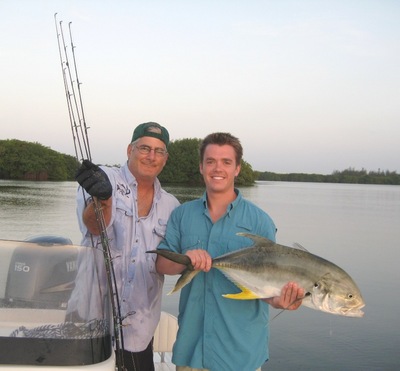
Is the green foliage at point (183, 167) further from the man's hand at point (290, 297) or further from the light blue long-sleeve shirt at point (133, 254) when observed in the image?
the man's hand at point (290, 297)

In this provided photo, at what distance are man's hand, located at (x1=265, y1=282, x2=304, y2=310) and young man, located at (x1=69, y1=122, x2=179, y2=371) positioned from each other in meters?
1.04

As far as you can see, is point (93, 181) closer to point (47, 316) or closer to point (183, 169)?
point (47, 316)

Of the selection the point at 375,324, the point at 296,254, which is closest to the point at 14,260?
the point at 296,254

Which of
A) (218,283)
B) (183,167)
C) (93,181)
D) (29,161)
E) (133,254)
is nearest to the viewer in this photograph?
(93,181)

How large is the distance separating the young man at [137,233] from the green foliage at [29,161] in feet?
298

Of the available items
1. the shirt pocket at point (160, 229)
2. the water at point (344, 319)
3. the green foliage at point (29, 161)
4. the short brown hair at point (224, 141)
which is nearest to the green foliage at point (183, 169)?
the green foliage at point (29, 161)

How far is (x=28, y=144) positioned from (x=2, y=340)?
102413 mm

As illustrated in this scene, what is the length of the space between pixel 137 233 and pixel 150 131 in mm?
780

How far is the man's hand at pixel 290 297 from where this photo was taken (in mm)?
3049

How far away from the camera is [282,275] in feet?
10.3

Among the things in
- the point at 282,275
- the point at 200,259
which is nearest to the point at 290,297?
the point at 282,275

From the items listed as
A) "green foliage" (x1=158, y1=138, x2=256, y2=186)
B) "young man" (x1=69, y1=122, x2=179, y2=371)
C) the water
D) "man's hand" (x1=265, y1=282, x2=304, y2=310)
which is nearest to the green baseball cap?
"young man" (x1=69, y1=122, x2=179, y2=371)

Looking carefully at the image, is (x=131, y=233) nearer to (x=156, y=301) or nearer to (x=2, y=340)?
(x=156, y=301)

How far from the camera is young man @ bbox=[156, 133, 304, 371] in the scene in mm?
3131
